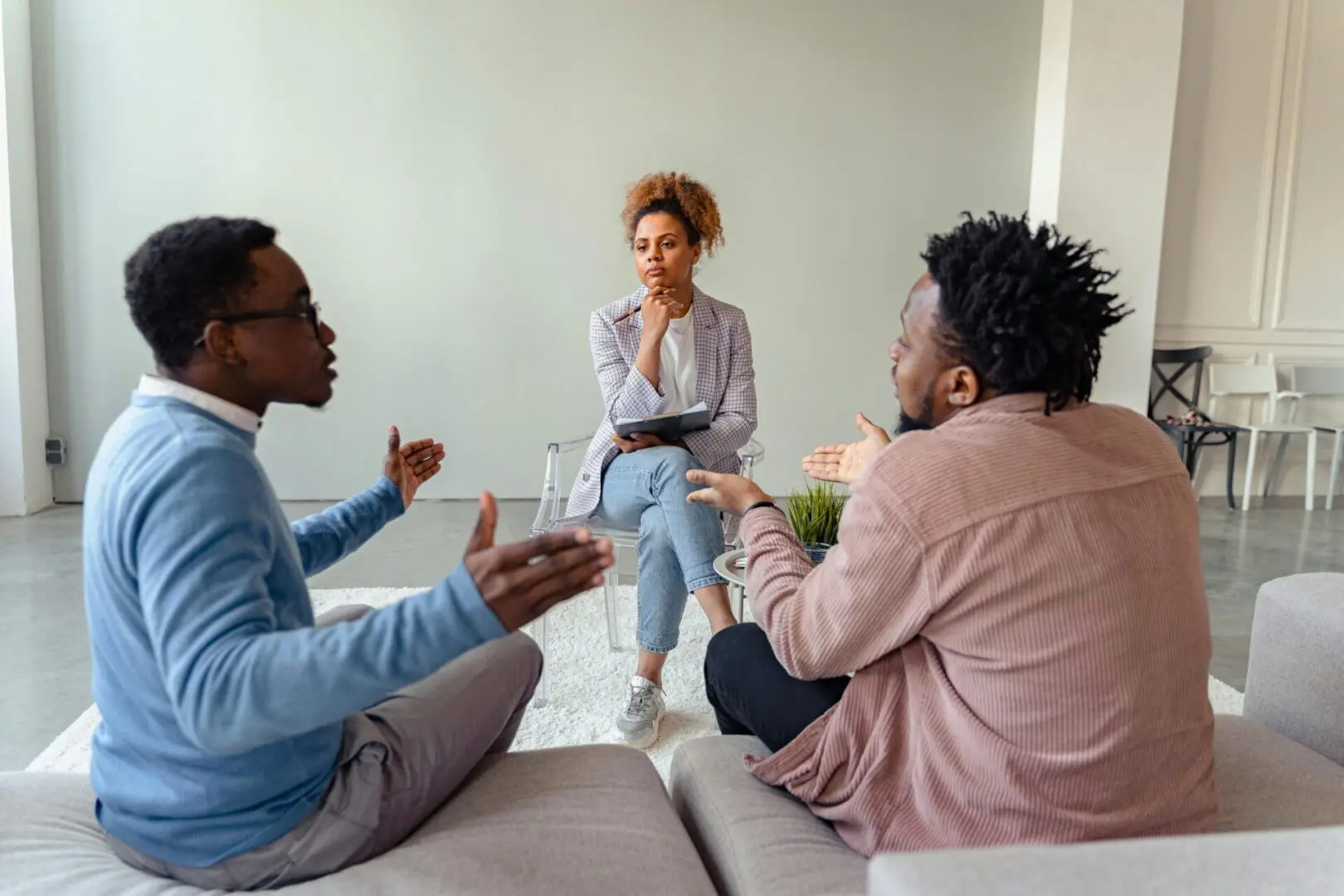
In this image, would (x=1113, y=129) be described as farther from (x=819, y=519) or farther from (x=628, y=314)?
(x=819, y=519)

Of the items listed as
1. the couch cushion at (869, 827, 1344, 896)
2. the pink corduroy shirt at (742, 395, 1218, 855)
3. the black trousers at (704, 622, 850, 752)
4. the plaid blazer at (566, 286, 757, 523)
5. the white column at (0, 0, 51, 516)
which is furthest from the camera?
the white column at (0, 0, 51, 516)

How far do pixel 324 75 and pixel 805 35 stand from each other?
7.62ft

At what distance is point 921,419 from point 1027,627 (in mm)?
330

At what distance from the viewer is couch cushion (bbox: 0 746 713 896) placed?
3.30ft

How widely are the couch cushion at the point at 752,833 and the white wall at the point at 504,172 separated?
3.47m

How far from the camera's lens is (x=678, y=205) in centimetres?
264

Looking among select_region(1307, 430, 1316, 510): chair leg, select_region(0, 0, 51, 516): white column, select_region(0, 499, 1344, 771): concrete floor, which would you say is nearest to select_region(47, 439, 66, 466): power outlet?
select_region(0, 0, 51, 516): white column

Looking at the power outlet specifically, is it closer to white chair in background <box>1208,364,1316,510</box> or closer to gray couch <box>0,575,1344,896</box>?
gray couch <box>0,575,1344,896</box>

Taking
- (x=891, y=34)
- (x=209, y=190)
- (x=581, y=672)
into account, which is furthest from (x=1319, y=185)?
(x=209, y=190)

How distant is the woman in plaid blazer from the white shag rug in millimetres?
89

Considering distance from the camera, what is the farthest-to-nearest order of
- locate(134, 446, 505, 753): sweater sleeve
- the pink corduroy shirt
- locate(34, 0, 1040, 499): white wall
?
locate(34, 0, 1040, 499): white wall
the pink corduroy shirt
locate(134, 446, 505, 753): sweater sleeve

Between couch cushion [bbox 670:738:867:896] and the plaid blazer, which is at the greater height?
the plaid blazer

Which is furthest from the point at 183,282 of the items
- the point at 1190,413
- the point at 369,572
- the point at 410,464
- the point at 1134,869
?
the point at 1190,413

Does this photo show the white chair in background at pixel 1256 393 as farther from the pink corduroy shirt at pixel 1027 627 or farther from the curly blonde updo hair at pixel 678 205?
the pink corduroy shirt at pixel 1027 627
